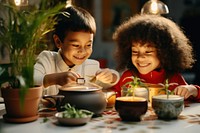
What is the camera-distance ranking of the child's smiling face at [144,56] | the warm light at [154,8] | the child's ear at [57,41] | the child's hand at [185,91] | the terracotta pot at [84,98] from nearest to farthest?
the terracotta pot at [84,98]
the child's hand at [185,91]
the child's smiling face at [144,56]
the child's ear at [57,41]
the warm light at [154,8]

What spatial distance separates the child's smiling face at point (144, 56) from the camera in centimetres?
170

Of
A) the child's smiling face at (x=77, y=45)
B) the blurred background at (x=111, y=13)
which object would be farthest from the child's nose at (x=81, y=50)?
the blurred background at (x=111, y=13)

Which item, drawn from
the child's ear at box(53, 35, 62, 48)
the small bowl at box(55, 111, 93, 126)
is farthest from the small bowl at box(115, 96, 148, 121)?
the child's ear at box(53, 35, 62, 48)

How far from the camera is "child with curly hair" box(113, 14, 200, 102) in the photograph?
1.72 meters

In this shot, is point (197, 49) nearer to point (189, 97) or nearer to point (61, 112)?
point (189, 97)

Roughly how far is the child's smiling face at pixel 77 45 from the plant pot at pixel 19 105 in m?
0.53

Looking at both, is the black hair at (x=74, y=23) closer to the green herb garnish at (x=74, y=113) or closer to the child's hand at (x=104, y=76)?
the child's hand at (x=104, y=76)

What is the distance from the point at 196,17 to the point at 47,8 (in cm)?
457

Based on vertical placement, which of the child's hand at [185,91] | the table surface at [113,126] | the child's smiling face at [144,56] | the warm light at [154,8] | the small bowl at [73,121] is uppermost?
the warm light at [154,8]

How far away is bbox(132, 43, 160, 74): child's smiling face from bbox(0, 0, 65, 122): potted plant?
587 mm

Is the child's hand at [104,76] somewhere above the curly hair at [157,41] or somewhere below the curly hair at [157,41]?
below

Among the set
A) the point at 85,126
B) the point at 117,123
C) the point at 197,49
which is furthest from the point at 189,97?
the point at 197,49

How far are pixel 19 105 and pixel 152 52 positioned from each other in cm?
78

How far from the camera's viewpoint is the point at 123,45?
6.24ft
